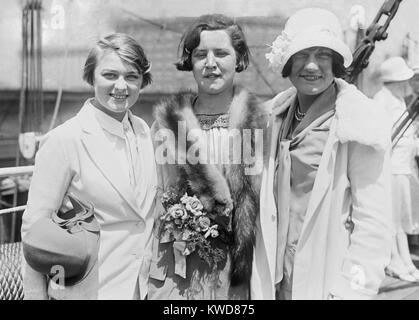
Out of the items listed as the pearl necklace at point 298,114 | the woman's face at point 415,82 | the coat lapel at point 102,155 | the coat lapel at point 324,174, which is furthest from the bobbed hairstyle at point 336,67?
the woman's face at point 415,82

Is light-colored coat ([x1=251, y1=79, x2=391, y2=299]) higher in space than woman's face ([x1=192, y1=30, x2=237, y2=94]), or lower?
lower

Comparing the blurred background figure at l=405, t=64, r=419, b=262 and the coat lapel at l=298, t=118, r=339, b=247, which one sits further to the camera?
the blurred background figure at l=405, t=64, r=419, b=262

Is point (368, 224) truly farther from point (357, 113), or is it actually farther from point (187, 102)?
point (187, 102)

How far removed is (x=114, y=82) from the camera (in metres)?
1.55

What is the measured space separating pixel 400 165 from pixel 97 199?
5.22ft

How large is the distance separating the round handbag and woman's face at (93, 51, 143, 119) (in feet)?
1.11

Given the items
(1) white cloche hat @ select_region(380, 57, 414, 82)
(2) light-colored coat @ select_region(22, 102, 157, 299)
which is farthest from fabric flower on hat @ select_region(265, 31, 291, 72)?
(1) white cloche hat @ select_region(380, 57, 414, 82)

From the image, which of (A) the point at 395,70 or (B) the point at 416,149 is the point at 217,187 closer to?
(A) the point at 395,70

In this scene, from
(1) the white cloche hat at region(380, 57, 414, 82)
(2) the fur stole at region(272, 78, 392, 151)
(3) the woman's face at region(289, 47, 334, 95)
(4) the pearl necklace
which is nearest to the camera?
(2) the fur stole at region(272, 78, 392, 151)

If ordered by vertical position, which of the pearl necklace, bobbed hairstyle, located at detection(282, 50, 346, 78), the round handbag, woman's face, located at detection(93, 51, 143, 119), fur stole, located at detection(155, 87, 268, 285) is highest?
bobbed hairstyle, located at detection(282, 50, 346, 78)

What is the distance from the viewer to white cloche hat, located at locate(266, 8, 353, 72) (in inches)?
58.6

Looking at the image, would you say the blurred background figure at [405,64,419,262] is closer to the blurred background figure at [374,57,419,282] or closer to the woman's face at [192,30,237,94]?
the blurred background figure at [374,57,419,282]

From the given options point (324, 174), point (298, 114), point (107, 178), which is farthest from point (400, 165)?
point (107, 178)

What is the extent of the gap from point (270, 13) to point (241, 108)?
783mm
